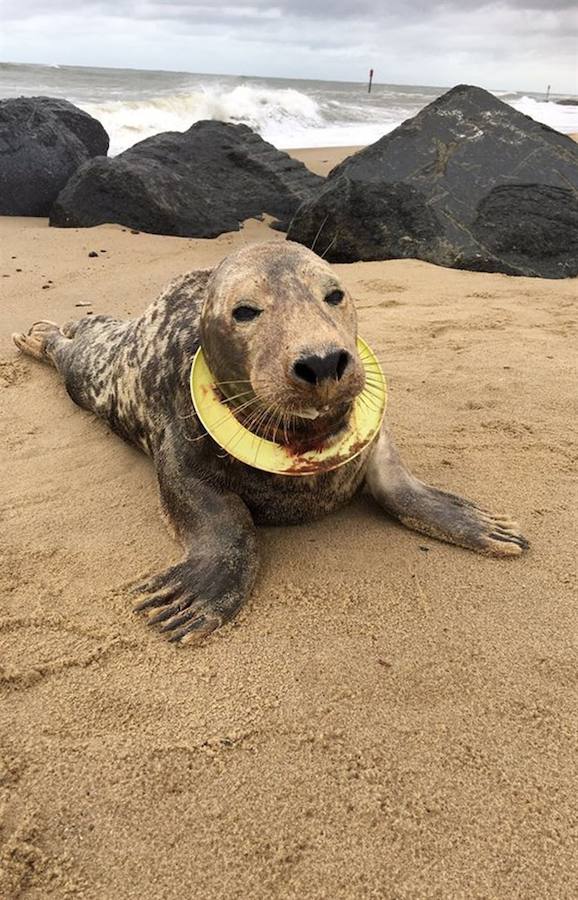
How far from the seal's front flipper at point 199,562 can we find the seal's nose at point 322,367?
0.78 meters

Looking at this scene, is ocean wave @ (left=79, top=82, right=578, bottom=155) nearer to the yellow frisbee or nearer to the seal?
the seal

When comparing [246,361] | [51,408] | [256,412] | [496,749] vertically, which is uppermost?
[246,361]

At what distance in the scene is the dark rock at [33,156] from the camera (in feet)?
30.7

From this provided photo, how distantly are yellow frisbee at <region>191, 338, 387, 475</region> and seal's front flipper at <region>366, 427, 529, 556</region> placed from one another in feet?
1.21

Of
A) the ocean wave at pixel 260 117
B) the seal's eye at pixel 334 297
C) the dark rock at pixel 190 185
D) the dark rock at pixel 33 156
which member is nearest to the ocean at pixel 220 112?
the ocean wave at pixel 260 117

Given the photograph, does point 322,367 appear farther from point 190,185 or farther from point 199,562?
point 190,185

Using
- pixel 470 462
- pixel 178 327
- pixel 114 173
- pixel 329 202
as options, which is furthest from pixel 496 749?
pixel 114 173

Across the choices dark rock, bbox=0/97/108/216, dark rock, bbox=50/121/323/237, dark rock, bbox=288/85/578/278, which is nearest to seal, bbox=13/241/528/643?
dark rock, bbox=288/85/578/278

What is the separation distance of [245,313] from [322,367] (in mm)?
458

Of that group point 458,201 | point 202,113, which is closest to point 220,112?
point 202,113

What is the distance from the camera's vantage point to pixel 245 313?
8.29 feet

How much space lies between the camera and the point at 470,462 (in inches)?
141

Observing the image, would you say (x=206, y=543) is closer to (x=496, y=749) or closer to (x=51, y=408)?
(x=496, y=749)

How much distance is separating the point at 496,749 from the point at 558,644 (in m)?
0.52
